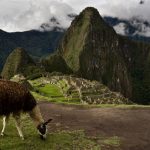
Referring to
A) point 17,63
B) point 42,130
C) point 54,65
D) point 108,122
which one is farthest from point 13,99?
point 54,65

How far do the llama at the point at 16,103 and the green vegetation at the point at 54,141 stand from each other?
49 cm

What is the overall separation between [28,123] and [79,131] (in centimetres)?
288

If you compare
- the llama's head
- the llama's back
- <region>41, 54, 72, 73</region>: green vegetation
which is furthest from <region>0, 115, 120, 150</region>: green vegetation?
<region>41, 54, 72, 73</region>: green vegetation

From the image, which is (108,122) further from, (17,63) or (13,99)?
(17,63)

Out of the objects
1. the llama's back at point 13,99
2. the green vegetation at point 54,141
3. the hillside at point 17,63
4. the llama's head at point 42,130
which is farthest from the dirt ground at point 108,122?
the hillside at point 17,63

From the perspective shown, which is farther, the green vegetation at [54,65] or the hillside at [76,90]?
the green vegetation at [54,65]

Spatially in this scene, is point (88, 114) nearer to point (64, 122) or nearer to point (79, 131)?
point (64, 122)

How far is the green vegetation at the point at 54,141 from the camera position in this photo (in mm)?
18531

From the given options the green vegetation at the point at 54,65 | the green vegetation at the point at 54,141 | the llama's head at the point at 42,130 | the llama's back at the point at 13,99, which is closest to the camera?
the llama's back at the point at 13,99

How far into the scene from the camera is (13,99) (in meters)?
18.6

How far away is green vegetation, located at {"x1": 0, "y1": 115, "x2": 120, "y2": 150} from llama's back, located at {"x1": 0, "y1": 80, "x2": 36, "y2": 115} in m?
1.34

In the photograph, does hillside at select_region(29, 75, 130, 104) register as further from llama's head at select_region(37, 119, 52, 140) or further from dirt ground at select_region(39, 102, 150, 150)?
llama's head at select_region(37, 119, 52, 140)

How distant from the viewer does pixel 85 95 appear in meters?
91.3

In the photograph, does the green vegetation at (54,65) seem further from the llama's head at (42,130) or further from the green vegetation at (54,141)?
the llama's head at (42,130)
